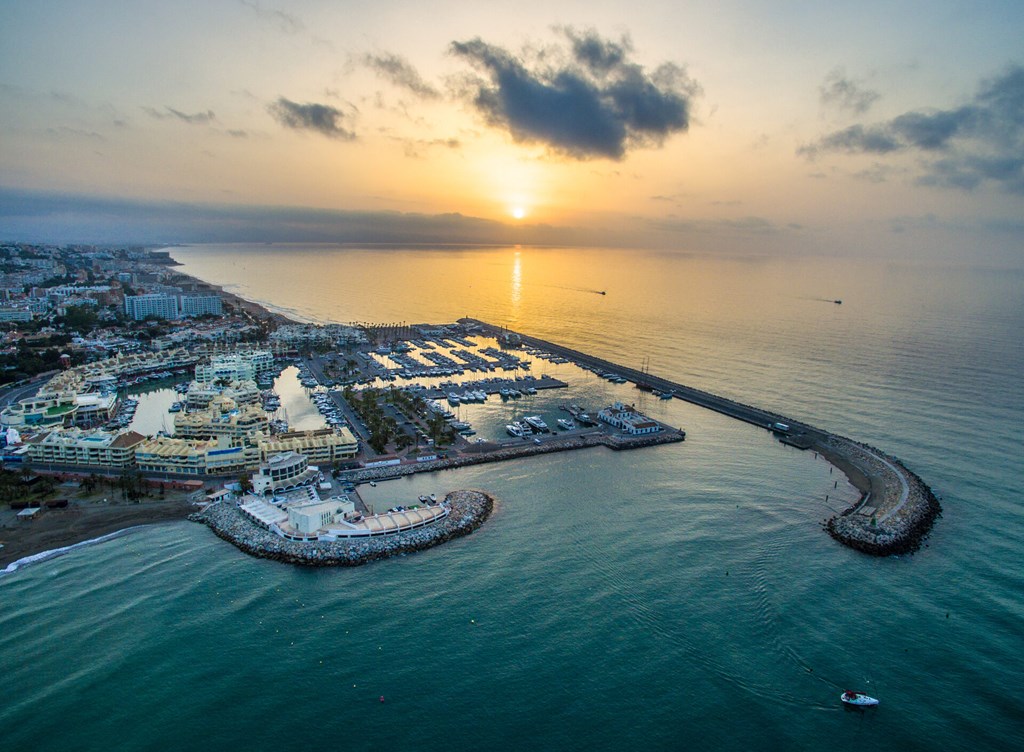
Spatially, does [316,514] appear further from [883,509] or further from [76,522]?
[883,509]

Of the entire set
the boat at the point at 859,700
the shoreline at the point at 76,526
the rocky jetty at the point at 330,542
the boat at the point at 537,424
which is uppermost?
the boat at the point at 537,424

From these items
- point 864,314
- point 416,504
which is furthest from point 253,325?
point 864,314

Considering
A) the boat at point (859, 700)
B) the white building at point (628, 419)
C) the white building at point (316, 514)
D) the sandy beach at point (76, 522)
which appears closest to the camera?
the boat at point (859, 700)

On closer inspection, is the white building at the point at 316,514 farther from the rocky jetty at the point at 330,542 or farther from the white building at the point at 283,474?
the white building at the point at 283,474

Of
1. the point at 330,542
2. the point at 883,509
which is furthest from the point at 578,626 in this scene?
the point at 883,509

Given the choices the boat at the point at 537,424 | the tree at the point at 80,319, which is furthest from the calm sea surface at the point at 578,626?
the tree at the point at 80,319

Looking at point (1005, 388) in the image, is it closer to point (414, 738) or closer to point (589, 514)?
point (589, 514)

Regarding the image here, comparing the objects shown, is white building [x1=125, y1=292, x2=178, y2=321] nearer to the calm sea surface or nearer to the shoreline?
the shoreline
